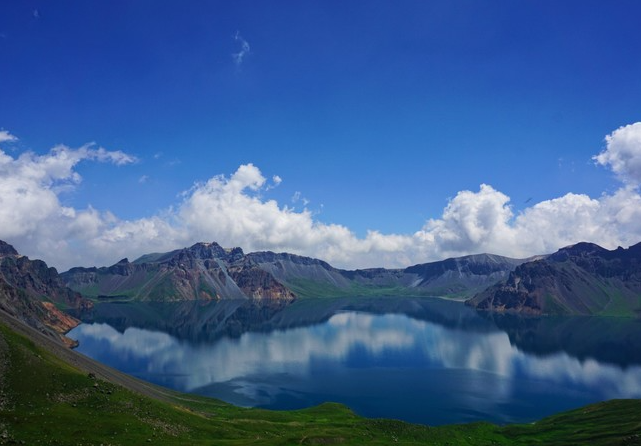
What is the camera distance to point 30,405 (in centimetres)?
6084

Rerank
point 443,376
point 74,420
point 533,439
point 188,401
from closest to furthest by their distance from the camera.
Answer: point 74,420 → point 533,439 → point 188,401 → point 443,376

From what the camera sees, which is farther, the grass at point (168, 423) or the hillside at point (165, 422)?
the hillside at point (165, 422)

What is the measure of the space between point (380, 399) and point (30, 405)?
114419 millimetres

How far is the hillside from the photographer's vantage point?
186ft

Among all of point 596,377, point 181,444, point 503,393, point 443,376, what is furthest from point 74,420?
point 596,377

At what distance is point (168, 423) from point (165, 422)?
58 centimetres

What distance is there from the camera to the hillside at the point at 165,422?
5662cm

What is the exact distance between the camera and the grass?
56.4m

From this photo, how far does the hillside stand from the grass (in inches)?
5.3

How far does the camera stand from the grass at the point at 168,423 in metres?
56.4

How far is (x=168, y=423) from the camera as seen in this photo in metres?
70.1

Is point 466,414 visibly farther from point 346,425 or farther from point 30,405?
point 30,405

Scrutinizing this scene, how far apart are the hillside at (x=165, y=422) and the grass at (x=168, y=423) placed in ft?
0.44

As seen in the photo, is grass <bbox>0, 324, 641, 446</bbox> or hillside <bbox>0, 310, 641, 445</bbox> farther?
hillside <bbox>0, 310, 641, 445</bbox>
